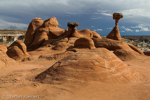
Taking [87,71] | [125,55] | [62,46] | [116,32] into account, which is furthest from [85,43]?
[87,71]

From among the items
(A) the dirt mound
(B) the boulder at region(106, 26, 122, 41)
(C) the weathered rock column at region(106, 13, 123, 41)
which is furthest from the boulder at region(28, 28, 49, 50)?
(A) the dirt mound

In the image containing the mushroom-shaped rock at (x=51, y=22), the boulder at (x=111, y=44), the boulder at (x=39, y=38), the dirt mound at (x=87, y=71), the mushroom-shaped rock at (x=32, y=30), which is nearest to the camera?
the dirt mound at (x=87, y=71)

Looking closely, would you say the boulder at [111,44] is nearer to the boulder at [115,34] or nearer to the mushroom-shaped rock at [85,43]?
the mushroom-shaped rock at [85,43]

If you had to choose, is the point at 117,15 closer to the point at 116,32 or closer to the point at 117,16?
the point at 117,16

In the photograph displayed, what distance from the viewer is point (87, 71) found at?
4.11 metres

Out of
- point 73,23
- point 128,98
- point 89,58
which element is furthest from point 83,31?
point 128,98

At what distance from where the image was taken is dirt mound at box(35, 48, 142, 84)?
3996 mm

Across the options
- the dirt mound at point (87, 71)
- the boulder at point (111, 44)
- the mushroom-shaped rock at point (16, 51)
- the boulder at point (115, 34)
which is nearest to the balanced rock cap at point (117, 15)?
the boulder at point (115, 34)

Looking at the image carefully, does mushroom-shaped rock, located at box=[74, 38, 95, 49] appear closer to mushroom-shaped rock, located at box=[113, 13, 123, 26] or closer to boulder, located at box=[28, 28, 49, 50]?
boulder, located at box=[28, 28, 49, 50]

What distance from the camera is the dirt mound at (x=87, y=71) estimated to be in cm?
400

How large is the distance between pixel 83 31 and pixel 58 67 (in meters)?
15.9

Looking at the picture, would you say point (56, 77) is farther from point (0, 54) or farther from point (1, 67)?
point (0, 54)

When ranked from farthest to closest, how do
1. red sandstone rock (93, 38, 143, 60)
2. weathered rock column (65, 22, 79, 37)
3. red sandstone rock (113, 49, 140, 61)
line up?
weathered rock column (65, 22, 79, 37)
red sandstone rock (93, 38, 143, 60)
red sandstone rock (113, 49, 140, 61)

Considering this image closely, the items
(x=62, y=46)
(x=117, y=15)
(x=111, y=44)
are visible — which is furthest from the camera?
(x=117, y=15)
